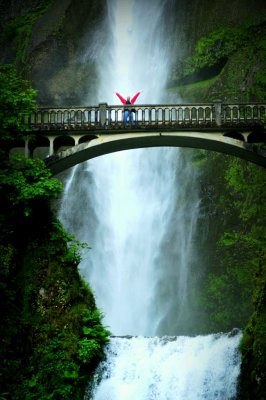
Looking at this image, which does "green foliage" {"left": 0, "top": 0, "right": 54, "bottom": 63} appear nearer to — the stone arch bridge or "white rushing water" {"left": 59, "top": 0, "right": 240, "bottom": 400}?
"white rushing water" {"left": 59, "top": 0, "right": 240, "bottom": 400}

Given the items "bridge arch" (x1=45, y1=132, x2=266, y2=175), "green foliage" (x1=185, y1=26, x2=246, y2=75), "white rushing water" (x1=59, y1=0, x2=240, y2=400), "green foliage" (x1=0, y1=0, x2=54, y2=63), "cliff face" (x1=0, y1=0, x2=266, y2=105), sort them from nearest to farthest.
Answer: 1. "bridge arch" (x1=45, y1=132, x2=266, y2=175)
2. "white rushing water" (x1=59, y1=0, x2=240, y2=400)
3. "green foliage" (x1=185, y1=26, x2=246, y2=75)
4. "cliff face" (x1=0, y1=0, x2=266, y2=105)
5. "green foliage" (x1=0, y1=0, x2=54, y2=63)

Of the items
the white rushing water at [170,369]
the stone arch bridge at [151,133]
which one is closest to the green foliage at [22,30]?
the stone arch bridge at [151,133]

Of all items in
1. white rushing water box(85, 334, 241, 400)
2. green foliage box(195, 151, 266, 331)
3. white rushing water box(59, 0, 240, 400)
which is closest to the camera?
white rushing water box(85, 334, 241, 400)

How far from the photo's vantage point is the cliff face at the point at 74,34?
34.8 metres

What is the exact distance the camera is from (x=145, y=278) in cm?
2923

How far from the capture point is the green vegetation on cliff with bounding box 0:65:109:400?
16.2 m

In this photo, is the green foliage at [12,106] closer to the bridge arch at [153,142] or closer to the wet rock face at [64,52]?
the bridge arch at [153,142]

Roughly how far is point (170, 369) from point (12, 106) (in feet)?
32.8

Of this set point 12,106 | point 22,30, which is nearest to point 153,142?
point 12,106

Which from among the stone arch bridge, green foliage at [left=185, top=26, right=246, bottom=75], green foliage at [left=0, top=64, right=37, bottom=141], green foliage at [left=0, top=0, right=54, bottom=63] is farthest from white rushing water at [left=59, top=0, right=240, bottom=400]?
green foliage at [left=0, top=64, right=37, bottom=141]

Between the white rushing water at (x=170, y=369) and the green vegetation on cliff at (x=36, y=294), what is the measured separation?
722 mm

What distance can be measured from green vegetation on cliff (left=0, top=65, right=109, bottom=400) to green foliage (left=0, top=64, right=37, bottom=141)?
0.03 m

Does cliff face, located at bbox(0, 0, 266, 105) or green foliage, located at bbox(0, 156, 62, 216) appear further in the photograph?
cliff face, located at bbox(0, 0, 266, 105)

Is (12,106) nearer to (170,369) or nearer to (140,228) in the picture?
(170,369)
